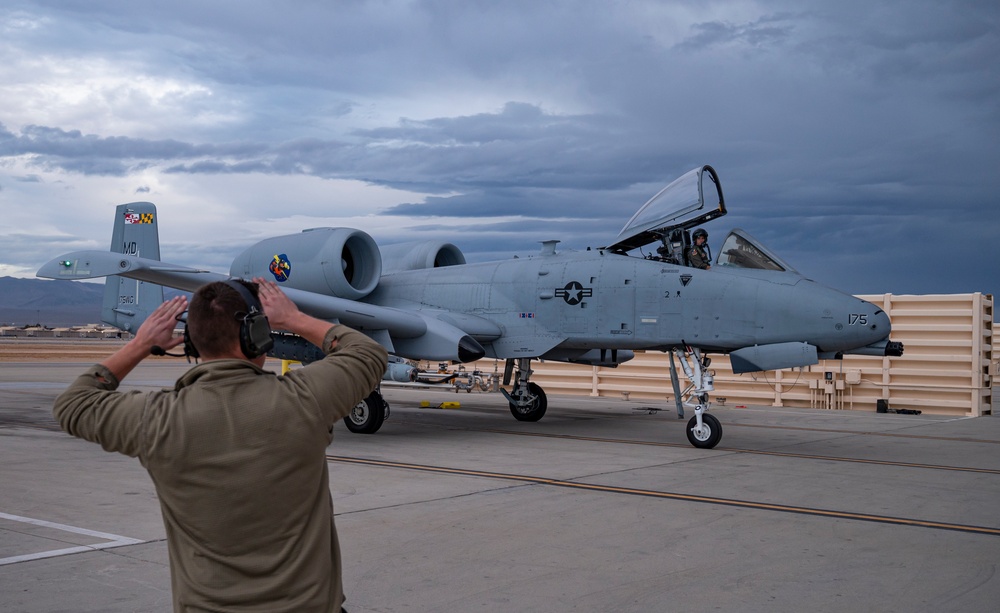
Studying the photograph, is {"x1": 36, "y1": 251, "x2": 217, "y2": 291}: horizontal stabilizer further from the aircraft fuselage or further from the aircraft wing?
the aircraft fuselage

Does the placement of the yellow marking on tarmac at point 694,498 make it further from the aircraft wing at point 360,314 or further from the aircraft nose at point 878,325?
the aircraft nose at point 878,325

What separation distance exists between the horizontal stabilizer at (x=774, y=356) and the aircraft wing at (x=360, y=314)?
Answer: 149 inches

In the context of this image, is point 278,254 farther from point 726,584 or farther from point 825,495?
point 726,584

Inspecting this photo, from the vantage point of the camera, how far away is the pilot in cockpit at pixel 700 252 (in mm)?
12000

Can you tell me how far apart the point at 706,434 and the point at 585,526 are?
5.27m

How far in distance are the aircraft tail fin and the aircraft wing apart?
4.51m

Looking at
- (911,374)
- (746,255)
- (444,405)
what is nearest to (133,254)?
(444,405)

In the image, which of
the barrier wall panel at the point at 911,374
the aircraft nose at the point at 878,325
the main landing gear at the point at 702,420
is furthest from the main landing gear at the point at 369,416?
the barrier wall panel at the point at 911,374

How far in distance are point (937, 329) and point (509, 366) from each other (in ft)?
29.8

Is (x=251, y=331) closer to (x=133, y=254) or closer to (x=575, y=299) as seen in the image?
(x=575, y=299)

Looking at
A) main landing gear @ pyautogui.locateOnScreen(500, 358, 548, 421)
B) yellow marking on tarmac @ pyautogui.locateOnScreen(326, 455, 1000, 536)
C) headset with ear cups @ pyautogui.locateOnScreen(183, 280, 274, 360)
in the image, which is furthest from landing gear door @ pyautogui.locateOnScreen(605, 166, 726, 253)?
headset with ear cups @ pyautogui.locateOnScreen(183, 280, 274, 360)

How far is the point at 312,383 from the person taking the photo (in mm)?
2342

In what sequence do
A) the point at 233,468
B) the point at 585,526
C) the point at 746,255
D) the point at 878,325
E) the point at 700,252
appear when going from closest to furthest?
the point at 233,468
the point at 585,526
the point at 878,325
the point at 746,255
the point at 700,252

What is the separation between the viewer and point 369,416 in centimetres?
1262
